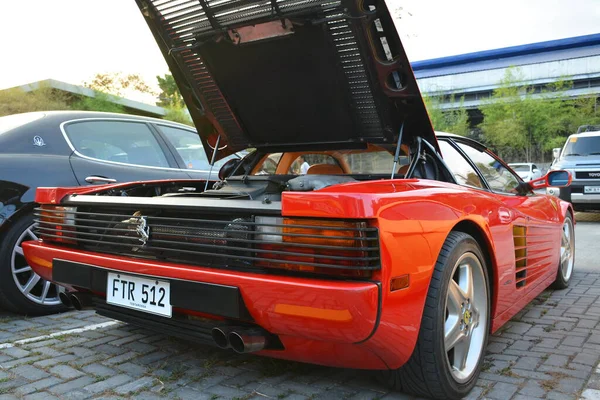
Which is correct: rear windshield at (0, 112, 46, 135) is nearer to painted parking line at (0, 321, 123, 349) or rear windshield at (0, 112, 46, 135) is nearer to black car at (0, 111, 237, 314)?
black car at (0, 111, 237, 314)

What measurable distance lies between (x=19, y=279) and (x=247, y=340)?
7.54ft

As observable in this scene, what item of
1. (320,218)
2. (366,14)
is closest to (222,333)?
(320,218)

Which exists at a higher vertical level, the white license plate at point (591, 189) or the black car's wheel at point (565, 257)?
the black car's wheel at point (565, 257)

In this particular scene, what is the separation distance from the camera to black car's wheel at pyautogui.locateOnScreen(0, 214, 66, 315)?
353 cm

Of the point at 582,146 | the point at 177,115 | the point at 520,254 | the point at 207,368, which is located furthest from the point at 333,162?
the point at 177,115

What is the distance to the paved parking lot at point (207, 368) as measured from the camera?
7.88ft

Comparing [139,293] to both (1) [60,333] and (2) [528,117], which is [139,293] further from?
(2) [528,117]

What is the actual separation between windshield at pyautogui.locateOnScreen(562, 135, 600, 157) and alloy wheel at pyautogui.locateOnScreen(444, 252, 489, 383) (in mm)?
9500

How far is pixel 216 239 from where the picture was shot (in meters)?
2.19

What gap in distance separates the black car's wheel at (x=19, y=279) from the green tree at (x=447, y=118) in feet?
135

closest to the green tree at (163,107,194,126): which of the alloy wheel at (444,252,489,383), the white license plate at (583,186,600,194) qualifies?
the white license plate at (583,186,600,194)

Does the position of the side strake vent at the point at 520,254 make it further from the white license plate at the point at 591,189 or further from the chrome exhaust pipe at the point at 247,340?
the white license plate at the point at 591,189

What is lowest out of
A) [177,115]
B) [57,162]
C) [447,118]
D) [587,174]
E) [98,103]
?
[587,174]

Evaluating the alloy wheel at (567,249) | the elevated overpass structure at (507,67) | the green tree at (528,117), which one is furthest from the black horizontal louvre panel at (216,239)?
the elevated overpass structure at (507,67)
